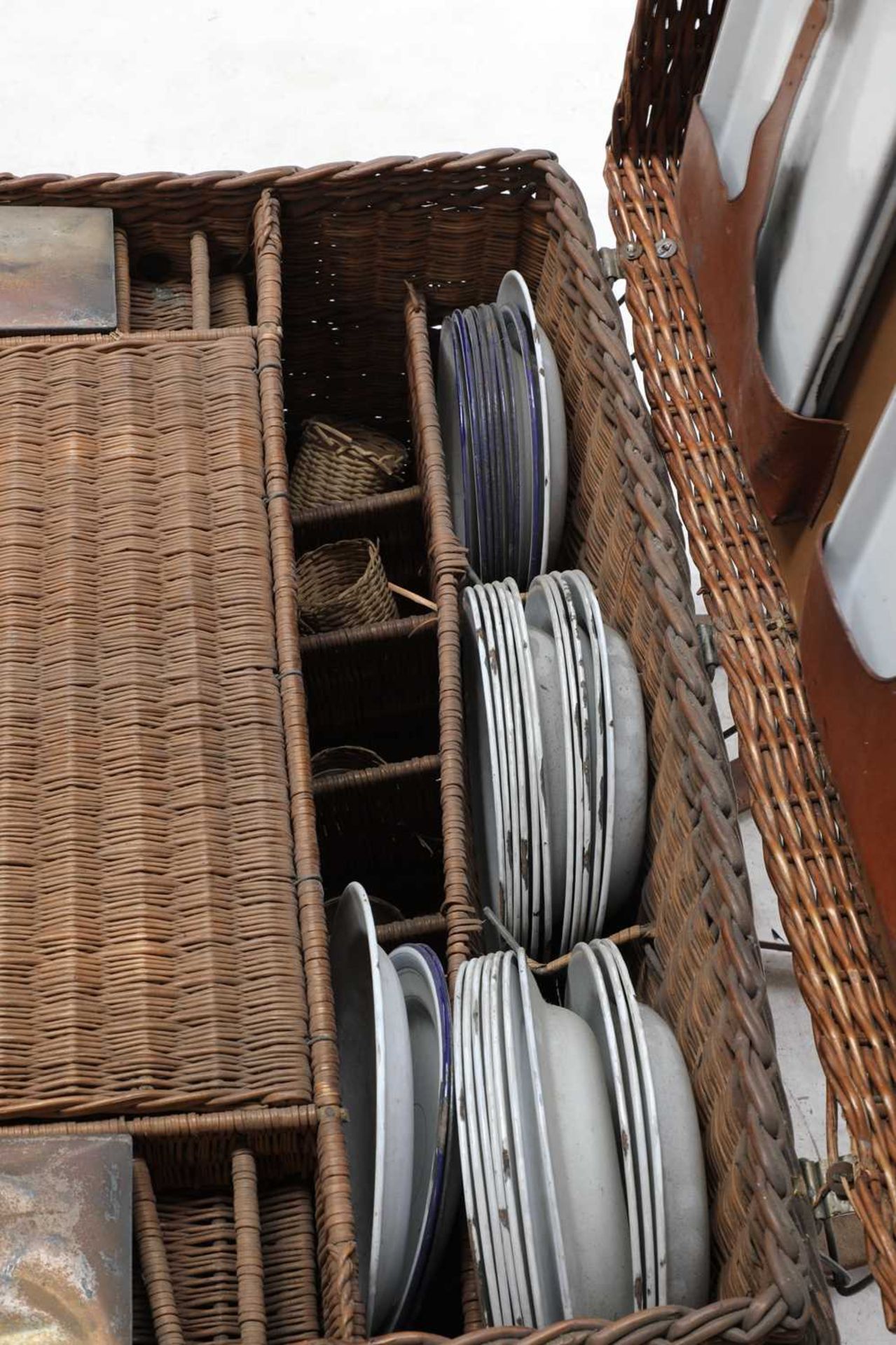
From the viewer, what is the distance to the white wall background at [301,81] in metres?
1.70

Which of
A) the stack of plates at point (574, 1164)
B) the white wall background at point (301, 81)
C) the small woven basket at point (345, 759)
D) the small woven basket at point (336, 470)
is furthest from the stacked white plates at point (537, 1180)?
the white wall background at point (301, 81)

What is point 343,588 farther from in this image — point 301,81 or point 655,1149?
point 301,81

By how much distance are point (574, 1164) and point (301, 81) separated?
1.38m

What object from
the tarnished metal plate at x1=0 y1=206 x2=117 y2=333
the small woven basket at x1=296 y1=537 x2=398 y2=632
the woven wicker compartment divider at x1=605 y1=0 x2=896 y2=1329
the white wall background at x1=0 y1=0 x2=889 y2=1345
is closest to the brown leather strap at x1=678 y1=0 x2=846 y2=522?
the woven wicker compartment divider at x1=605 y1=0 x2=896 y2=1329

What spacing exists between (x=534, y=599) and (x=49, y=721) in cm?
33

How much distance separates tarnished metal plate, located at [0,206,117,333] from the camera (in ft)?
3.46

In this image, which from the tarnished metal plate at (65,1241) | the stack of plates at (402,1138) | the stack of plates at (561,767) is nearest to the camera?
the tarnished metal plate at (65,1241)

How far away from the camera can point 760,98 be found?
3.13 feet

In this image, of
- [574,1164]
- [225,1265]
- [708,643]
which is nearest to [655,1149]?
[574,1164]

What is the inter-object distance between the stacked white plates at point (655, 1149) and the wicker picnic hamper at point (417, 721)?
0.01 meters

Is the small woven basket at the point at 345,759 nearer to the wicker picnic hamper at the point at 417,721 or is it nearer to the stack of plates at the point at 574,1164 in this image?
the wicker picnic hamper at the point at 417,721

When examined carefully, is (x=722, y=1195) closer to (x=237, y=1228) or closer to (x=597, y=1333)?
(x=597, y=1333)

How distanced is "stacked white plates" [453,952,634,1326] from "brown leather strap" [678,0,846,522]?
1.07 feet

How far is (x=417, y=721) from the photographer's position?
1.16 m
